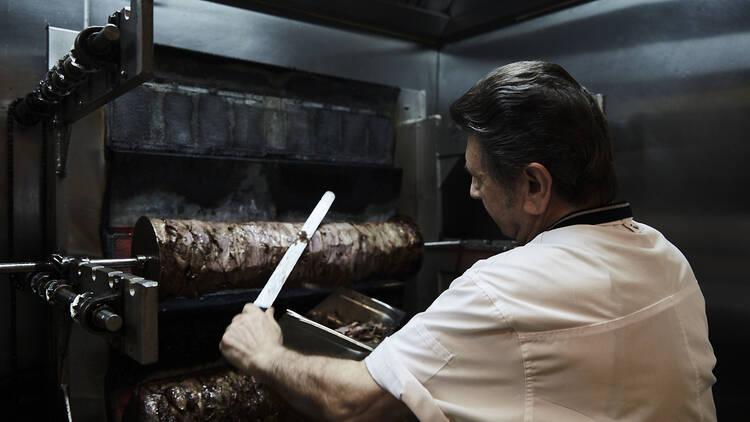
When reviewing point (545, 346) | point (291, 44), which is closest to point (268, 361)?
point (545, 346)

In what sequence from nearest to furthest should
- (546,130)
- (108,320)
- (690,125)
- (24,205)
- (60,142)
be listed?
1. (546,130)
2. (108,320)
3. (60,142)
4. (24,205)
5. (690,125)

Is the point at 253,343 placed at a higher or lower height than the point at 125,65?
lower

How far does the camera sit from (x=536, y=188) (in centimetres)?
125

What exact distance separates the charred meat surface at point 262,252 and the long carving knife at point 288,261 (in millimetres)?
83

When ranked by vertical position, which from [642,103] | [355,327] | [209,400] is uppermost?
[642,103]

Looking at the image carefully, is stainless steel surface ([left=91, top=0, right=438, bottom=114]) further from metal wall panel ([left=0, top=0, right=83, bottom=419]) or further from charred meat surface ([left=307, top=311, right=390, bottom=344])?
charred meat surface ([left=307, top=311, right=390, bottom=344])

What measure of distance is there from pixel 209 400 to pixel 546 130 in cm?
166

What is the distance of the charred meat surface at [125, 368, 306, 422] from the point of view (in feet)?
6.36

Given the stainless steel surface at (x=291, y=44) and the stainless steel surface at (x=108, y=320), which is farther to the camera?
the stainless steel surface at (x=291, y=44)

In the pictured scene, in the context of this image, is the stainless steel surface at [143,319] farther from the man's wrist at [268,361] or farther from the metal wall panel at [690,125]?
the metal wall panel at [690,125]

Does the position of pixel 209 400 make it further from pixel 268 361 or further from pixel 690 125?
pixel 690 125

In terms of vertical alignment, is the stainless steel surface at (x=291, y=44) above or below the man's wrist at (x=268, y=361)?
above

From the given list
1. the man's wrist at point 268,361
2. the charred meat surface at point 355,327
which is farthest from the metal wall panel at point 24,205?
the man's wrist at point 268,361

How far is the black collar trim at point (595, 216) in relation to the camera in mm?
1223
